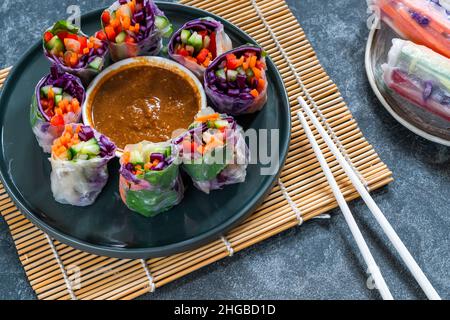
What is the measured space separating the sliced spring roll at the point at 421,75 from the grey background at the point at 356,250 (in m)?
0.20

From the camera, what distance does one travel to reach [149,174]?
2.44 metres

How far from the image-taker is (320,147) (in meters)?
2.94

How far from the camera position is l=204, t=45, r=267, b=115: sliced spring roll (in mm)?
2680

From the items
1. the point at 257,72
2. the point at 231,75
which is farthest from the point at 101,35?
the point at 257,72

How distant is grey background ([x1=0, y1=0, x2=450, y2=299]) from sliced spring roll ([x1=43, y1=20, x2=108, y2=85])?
2.49ft

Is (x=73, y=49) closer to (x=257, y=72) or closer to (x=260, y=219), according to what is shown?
(x=257, y=72)

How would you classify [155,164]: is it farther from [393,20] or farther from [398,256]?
[393,20]

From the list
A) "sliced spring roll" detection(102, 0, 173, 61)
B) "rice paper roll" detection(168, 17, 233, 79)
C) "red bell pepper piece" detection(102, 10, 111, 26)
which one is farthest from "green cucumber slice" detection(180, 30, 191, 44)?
"red bell pepper piece" detection(102, 10, 111, 26)

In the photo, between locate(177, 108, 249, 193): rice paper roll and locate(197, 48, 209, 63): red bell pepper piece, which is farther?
locate(197, 48, 209, 63): red bell pepper piece

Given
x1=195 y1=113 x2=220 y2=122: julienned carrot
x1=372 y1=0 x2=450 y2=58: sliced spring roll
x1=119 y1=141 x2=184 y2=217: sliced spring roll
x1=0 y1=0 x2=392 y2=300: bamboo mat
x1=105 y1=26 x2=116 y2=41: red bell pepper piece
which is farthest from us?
x1=372 y1=0 x2=450 y2=58: sliced spring roll

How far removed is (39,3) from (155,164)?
4.84 feet

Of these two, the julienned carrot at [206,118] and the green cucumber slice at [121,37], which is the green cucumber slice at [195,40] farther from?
the julienned carrot at [206,118]

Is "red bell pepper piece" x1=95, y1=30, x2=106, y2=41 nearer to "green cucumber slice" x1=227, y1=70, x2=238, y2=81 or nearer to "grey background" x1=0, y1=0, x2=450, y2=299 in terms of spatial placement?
"green cucumber slice" x1=227, y1=70, x2=238, y2=81

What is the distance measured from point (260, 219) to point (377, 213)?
1.62ft
